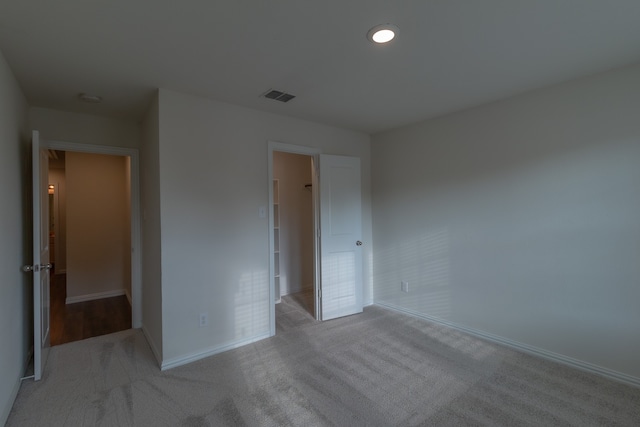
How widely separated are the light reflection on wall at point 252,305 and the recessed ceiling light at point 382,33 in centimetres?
234

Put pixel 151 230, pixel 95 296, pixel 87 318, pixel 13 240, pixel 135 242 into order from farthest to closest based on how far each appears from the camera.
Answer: pixel 95 296
pixel 87 318
pixel 135 242
pixel 151 230
pixel 13 240

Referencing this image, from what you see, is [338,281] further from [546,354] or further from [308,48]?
[308,48]

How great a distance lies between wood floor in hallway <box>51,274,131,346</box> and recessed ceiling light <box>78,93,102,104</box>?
8.17 ft

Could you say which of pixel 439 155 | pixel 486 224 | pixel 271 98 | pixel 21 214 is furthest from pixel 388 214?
pixel 21 214

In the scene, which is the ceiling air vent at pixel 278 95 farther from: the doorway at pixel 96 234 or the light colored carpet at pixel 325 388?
the doorway at pixel 96 234

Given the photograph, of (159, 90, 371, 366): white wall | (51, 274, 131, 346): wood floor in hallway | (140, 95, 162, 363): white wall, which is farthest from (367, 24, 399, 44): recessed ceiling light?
(51, 274, 131, 346): wood floor in hallway

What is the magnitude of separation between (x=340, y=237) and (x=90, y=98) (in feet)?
9.62

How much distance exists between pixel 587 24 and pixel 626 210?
4.70 ft

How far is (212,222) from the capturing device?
9.21 ft

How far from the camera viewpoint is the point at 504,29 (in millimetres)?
1768

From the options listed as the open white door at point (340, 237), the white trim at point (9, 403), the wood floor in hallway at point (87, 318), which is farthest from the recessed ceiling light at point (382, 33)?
the wood floor in hallway at point (87, 318)

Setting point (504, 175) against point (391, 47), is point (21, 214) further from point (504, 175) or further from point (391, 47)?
point (504, 175)

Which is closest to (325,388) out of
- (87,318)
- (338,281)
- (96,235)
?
(338,281)

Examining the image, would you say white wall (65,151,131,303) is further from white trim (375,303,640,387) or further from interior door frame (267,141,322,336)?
white trim (375,303,640,387)
